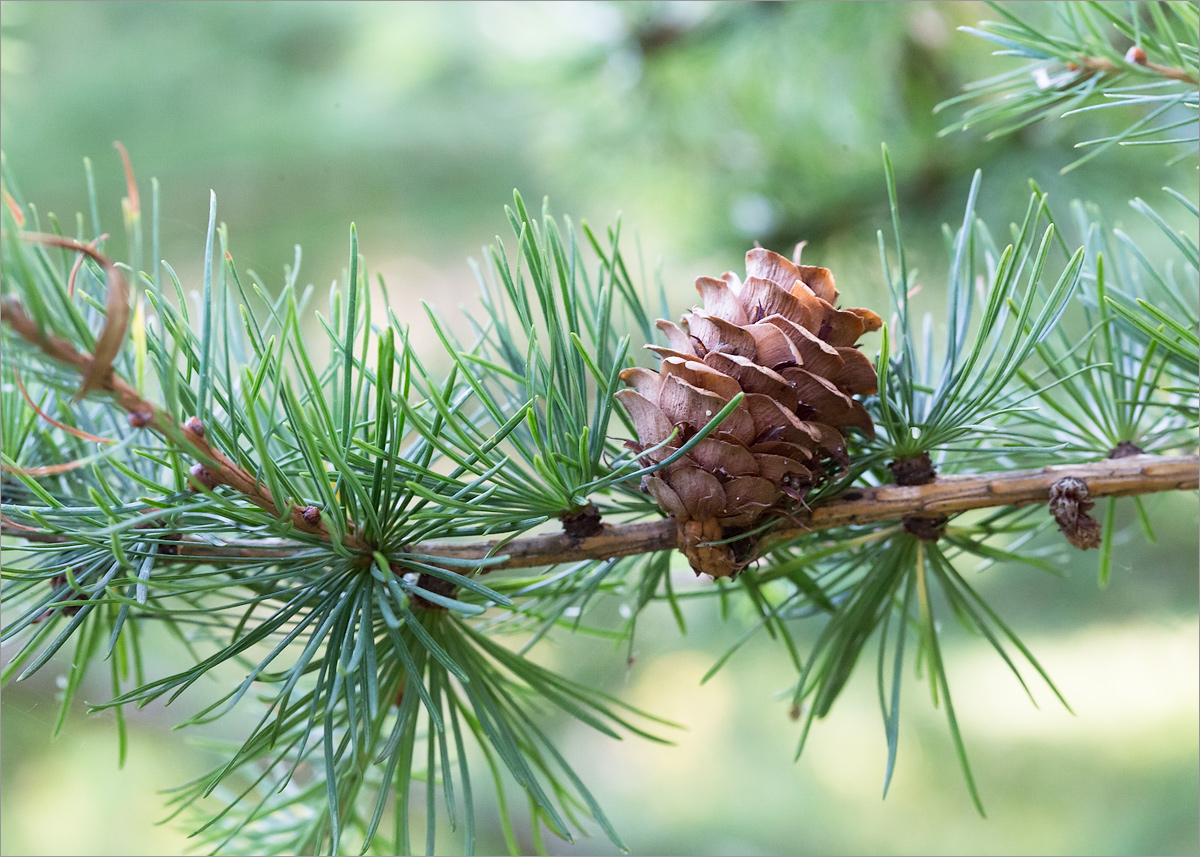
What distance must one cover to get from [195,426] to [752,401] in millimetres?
145

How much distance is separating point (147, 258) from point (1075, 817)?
1296 mm

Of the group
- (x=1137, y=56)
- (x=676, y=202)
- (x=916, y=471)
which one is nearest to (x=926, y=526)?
(x=916, y=471)

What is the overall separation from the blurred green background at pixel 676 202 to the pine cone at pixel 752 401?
14 centimetres

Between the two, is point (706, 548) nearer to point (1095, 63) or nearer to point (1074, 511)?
point (1074, 511)

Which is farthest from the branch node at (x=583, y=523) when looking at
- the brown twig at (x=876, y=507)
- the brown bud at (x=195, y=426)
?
the brown bud at (x=195, y=426)

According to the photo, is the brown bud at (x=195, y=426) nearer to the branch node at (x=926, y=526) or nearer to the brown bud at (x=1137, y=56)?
the branch node at (x=926, y=526)

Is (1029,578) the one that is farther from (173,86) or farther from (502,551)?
(173,86)

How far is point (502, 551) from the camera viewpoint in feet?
0.86

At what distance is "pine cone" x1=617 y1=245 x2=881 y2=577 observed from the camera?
234 mm

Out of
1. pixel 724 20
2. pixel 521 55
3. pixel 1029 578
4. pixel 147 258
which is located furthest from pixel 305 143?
pixel 1029 578

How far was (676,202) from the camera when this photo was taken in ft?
2.76

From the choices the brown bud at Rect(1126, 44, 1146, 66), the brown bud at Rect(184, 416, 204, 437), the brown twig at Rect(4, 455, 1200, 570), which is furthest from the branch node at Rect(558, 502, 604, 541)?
the brown bud at Rect(1126, 44, 1146, 66)

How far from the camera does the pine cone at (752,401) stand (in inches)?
9.2

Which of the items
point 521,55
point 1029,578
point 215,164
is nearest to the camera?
point 521,55
